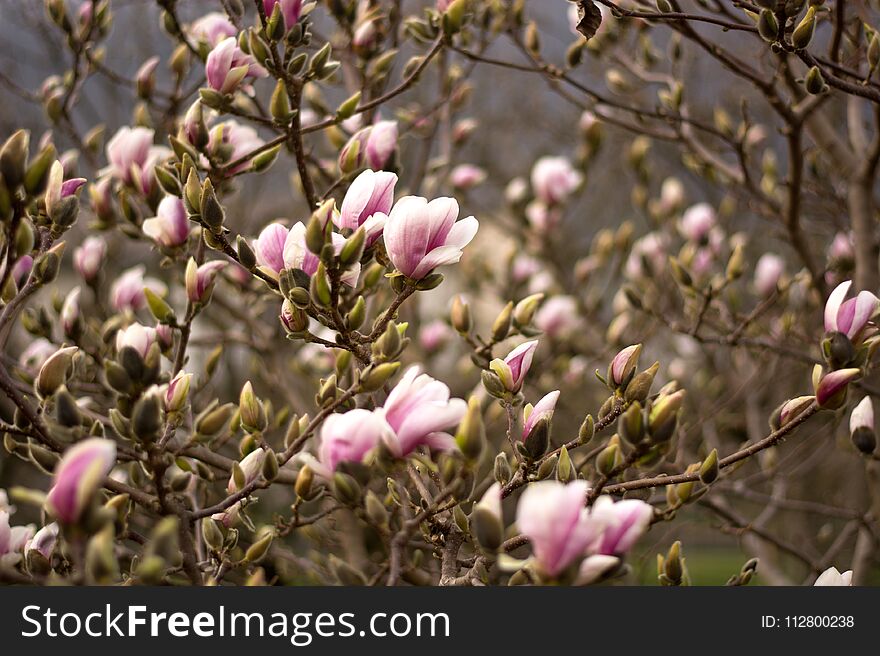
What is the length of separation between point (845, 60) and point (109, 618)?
1.98m

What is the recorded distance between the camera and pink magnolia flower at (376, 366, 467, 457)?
3.09 ft

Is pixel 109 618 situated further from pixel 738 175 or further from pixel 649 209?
pixel 649 209

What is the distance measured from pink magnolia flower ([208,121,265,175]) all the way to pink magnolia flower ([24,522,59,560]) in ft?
2.44

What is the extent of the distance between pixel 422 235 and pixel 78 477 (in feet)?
1.87

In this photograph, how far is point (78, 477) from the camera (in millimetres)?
736

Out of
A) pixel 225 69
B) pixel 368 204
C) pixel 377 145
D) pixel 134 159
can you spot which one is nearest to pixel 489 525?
pixel 368 204

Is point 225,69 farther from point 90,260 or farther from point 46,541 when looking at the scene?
A: point 46,541

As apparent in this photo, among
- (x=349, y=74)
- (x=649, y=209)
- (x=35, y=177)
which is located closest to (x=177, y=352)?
(x=35, y=177)

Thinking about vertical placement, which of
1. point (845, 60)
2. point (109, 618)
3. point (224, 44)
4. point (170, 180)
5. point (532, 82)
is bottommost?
point (109, 618)

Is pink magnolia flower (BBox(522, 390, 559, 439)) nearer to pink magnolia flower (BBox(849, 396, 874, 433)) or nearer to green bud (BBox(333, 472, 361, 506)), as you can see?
green bud (BBox(333, 472, 361, 506))

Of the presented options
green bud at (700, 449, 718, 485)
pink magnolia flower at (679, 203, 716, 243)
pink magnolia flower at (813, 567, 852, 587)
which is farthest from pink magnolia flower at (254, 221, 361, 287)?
pink magnolia flower at (679, 203, 716, 243)

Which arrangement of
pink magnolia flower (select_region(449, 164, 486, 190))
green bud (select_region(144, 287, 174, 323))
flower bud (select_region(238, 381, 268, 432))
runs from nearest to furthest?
flower bud (select_region(238, 381, 268, 432)) → green bud (select_region(144, 287, 174, 323)) → pink magnolia flower (select_region(449, 164, 486, 190))

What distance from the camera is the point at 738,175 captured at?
7.60 feet

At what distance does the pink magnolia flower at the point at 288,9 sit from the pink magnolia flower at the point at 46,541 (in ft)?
3.08
